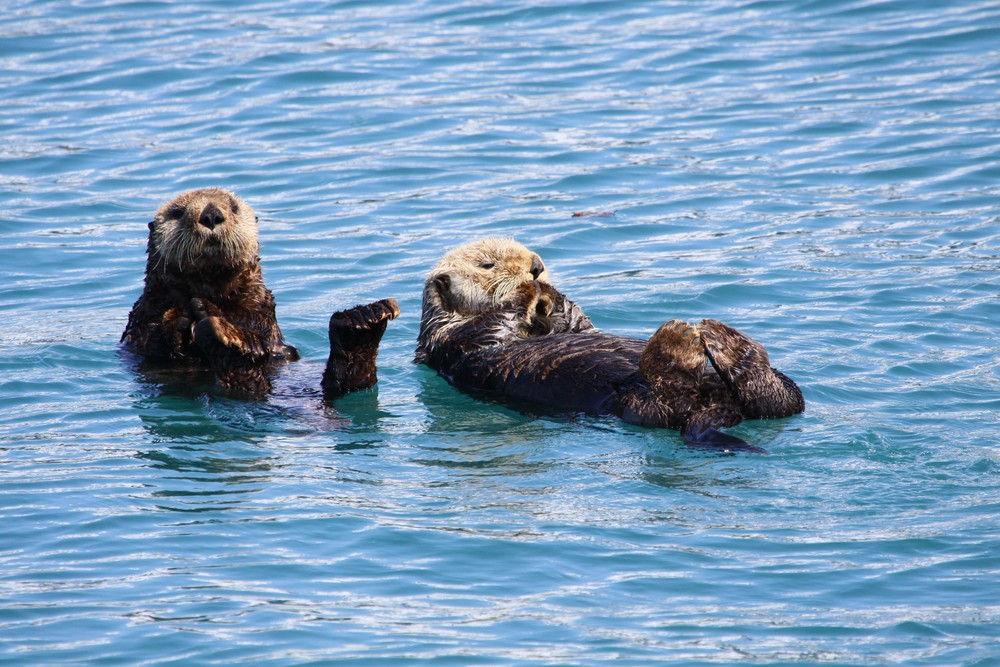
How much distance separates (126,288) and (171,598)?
14.9ft

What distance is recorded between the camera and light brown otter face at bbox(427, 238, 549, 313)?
6492mm

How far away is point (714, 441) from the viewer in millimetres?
4926

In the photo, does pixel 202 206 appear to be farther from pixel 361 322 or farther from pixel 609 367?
pixel 609 367

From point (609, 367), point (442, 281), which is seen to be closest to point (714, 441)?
point (609, 367)

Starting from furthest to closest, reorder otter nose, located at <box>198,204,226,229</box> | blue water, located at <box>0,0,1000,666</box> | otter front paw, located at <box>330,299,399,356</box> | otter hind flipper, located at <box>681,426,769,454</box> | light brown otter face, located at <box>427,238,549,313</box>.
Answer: light brown otter face, located at <box>427,238,549,313</box> → otter nose, located at <box>198,204,226,229</box> → otter front paw, located at <box>330,299,399,356</box> → otter hind flipper, located at <box>681,426,769,454</box> → blue water, located at <box>0,0,1000,666</box>

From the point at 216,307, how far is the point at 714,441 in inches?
96.8

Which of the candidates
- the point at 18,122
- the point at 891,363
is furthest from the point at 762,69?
the point at 18,122

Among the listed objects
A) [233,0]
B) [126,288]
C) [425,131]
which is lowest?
[126,288]

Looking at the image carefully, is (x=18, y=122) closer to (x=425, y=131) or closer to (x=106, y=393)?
(x=425, y=131)

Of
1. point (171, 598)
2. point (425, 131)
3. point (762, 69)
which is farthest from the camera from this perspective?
point (762, 69)

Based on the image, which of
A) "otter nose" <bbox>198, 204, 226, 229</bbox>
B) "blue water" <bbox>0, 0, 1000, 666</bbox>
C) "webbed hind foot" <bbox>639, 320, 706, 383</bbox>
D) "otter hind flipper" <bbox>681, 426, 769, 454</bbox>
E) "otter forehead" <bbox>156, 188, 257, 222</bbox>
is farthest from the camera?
"otter forehead" <bbox>156, 188, 257, 222</bbox>

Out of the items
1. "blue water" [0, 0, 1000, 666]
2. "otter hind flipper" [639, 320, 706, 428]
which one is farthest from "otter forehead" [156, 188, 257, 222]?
"otter hind flipper" [639, 320, 706, 428]

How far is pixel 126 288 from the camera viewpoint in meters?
8.09

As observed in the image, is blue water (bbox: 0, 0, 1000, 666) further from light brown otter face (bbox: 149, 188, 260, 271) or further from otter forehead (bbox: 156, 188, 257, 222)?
otter forehead (bbox: 156, 188, 257, 222)
